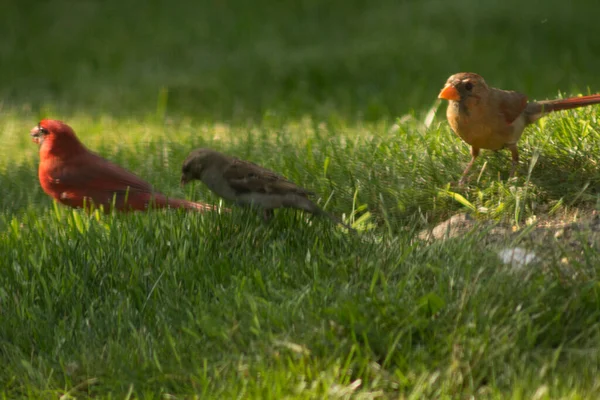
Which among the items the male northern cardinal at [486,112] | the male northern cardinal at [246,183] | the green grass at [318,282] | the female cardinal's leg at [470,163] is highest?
the male northern cardinal at [486,112]

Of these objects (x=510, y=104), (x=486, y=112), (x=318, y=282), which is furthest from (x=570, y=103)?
(x=318, y=282)

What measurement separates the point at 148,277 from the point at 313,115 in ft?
16.2

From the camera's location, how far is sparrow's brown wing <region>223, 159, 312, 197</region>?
466 centimetres

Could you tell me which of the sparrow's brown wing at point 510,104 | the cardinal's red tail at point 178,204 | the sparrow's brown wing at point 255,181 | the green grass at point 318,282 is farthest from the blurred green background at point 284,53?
the sparrow's brown wing at point 255,181

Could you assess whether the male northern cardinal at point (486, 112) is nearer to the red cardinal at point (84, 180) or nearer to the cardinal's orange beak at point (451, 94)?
the cardinal's orange beak at point (451, 94)

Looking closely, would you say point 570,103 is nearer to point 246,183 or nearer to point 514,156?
point 514,156

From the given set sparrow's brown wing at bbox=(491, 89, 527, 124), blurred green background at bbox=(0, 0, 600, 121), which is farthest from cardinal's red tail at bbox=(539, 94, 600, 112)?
blurred green background at bbox=(0, 0, 600, 121)

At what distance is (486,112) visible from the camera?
16.1 feet

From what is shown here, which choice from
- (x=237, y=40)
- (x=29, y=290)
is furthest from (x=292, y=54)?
(x=29, y=290)

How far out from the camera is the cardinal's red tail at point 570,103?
4953 millimetres

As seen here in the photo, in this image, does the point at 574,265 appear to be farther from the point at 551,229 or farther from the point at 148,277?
the point at 148,277

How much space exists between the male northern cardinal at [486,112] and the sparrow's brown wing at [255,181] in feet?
3.16

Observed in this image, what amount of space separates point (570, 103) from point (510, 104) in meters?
0.34

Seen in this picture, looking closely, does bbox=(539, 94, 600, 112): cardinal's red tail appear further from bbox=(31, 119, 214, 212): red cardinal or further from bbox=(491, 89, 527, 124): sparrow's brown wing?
bbox=(31, 119, 214, 212): red cardinal
